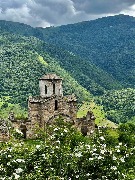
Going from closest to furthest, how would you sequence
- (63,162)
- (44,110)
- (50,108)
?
(63,162), (44,110), (50,108)

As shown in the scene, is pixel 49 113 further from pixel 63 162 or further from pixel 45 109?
pixel 63 162

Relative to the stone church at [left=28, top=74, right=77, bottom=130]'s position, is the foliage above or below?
above

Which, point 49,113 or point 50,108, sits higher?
point 50,108

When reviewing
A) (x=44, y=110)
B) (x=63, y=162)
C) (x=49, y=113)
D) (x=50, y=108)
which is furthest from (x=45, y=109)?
(x=63, y=162)

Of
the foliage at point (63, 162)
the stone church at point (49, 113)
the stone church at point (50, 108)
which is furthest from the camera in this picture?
the stone church at point (50, 108)

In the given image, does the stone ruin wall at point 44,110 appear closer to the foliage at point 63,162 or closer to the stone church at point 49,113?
the stone church at point 49,113

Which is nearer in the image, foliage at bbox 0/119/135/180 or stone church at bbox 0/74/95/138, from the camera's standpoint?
foliage at bbox 0/119/135/180

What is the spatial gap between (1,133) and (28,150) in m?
31.7

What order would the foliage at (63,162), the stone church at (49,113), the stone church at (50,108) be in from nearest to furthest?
the foliage at (63,162) → the stone church at (49,113) → the stone church at (50,108)

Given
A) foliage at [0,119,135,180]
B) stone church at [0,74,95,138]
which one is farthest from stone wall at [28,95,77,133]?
foliage at [0,119,135,180]

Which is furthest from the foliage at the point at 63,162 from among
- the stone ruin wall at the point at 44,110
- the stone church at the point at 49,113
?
the stone ruin wall at the point at 44,110

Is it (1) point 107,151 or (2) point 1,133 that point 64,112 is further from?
(1) point 107,151

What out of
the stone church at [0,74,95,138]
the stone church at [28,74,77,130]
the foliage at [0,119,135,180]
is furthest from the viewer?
the stone church at [28,74,77,130]

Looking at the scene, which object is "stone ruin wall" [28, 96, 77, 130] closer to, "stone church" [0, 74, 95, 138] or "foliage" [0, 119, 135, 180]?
"stone church" [0, 74, 95, 138]
